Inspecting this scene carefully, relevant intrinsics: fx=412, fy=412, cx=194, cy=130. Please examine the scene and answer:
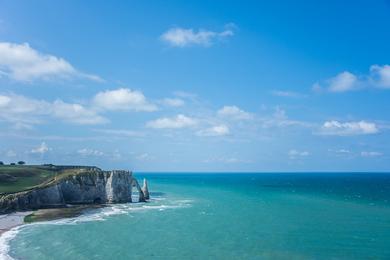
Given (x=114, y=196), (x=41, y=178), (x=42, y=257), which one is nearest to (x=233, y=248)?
(x=42, y=257)

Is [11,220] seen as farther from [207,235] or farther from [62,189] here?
[207,235]

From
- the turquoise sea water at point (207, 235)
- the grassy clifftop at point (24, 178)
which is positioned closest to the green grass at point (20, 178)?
the grassy clifftop at point (24, 178)

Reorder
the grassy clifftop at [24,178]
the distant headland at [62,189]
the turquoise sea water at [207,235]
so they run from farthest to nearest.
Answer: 1. the grassy clifftop at [24,178]
2. the distant headland at [62,189]
3. the turquoise sea water at [207,235]

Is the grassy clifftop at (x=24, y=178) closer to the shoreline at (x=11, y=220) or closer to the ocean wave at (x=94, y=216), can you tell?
the shoreline at (x=11, y=220)

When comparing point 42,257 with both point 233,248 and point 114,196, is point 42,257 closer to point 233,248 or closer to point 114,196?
point 233,248

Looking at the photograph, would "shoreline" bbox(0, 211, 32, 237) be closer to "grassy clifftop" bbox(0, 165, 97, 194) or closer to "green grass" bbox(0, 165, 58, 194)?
"grassy clifftop" bbox(0, 165, 97, 194)
